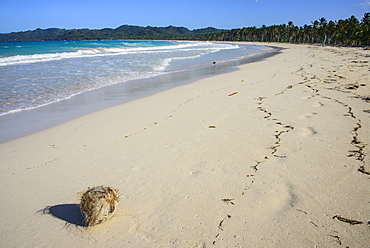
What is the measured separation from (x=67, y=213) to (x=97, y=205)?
61 cm

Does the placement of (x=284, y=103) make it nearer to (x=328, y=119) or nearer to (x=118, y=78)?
(x=328, y=119)

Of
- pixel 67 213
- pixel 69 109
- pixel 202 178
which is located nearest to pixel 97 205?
pixel 67 213

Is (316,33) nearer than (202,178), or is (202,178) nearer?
(202,178)

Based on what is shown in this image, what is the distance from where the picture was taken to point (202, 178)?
337 centimetres

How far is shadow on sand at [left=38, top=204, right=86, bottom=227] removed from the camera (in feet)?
8.89

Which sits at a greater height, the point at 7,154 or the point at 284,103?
the point at 284,103

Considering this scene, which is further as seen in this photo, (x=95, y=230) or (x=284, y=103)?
(x=284, y=103)

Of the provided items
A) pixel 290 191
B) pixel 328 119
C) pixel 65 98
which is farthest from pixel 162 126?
pixel 65 98

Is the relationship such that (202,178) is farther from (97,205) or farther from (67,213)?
(67,213)

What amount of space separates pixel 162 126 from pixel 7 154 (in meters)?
3.13

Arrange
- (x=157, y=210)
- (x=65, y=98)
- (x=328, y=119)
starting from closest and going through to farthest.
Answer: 1. (x=157, y=210)
2. (x=328, y=119)
3. (x=65, y=98)

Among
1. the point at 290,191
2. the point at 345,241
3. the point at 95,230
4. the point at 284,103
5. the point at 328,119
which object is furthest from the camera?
the point at 284,103

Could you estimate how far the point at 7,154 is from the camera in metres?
4.55

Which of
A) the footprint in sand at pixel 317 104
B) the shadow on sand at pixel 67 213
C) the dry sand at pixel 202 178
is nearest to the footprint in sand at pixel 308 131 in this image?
the dry sand at pixel 202 178
